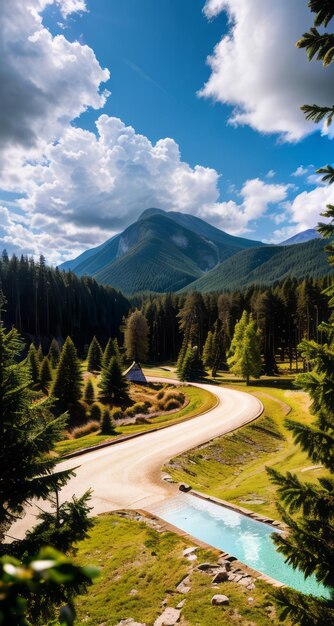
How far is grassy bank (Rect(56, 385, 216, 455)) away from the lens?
27422mm

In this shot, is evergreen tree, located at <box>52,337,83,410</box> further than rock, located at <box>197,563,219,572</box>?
Yes

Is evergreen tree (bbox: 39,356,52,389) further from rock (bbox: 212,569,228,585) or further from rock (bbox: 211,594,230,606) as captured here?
rock (bbox: 211,594,230,606)

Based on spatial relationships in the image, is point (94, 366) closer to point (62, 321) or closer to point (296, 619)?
point (62, 321)

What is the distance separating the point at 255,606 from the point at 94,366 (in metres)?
60.3

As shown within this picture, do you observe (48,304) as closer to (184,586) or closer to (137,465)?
(137,465)

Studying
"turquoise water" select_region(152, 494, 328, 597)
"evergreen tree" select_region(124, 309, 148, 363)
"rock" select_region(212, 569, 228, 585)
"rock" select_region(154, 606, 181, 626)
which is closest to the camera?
"rock" select_region(154, 606, 181, 626)

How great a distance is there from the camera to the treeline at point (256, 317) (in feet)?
210

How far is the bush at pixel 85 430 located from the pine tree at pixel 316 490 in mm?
28202

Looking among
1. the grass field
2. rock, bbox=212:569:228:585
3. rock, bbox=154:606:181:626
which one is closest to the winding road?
the grass field

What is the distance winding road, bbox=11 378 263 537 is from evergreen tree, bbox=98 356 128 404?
37.7ft

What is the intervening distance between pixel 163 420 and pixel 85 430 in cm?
802

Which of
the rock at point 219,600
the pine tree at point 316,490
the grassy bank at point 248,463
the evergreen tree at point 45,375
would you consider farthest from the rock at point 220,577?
the evergreen tree at point 45,375

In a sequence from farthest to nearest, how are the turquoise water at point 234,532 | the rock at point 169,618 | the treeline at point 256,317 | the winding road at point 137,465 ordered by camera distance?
the treeline at point 256,317, the winding road at point 137,465, the turquoise water at point 234,532, the rock at point 169,618

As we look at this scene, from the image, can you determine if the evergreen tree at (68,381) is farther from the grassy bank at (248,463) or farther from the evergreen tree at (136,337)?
the evergreen tree at (136,337)
